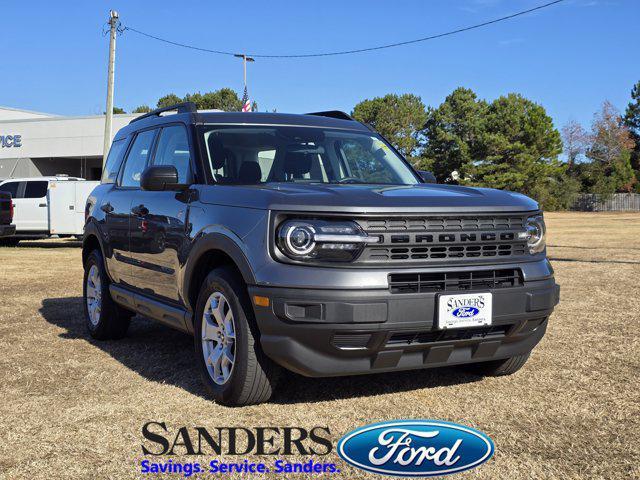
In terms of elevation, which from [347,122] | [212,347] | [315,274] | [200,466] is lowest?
[200,466]

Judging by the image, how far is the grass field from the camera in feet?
12.3

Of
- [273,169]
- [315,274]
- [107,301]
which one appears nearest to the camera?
[315,274]

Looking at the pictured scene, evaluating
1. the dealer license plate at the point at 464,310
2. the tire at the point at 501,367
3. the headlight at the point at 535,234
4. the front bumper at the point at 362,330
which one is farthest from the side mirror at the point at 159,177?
the tire at the point at 501,367

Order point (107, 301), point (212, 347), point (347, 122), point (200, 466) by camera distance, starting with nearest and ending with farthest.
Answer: point (200, 466) → point (212, 347) → point (347, 122) → point (107, 301)

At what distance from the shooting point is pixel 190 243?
194 inches

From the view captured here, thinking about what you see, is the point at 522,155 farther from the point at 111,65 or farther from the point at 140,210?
the point at 140,210

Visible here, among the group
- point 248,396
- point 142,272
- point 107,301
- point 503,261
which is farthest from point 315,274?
point 107,301

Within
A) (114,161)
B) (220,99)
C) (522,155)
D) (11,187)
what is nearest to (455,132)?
(522,155)

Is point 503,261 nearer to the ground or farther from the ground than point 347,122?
nearer to the ground

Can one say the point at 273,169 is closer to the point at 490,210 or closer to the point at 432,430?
the point at 490,210

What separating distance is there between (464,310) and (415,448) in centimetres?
81

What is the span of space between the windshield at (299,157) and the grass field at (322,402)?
1438mm

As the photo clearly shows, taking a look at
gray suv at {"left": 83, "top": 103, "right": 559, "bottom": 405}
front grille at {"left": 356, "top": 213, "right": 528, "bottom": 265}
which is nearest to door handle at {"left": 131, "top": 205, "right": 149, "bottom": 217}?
gray suv at {"left": 83, "top": 103, "right": 559, "bottom": 405}

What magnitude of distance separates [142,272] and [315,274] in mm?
2241
